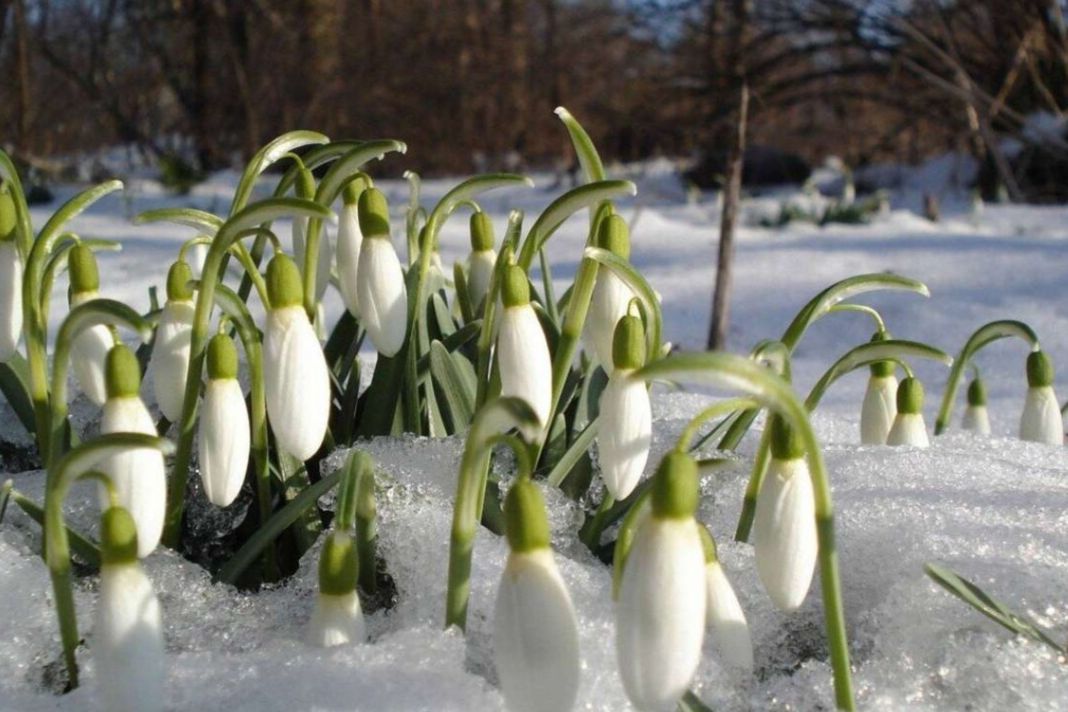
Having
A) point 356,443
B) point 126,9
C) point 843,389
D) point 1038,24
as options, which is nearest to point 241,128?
point 126,9

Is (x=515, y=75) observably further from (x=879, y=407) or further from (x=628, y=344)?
(x=628, y=344)

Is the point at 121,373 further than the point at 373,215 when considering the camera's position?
No

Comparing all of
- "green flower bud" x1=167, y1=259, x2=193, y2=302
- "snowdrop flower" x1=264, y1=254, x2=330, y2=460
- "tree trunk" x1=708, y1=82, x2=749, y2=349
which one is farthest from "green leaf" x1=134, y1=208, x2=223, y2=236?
"tree trunk" x1=708, y1=82, x2=749, y2=349

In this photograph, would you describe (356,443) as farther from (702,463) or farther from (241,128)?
(241,128)

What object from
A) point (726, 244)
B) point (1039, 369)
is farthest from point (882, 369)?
point (726, 244)

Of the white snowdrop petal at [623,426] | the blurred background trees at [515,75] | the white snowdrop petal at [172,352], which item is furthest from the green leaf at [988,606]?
the blurred background trees at [515,75]

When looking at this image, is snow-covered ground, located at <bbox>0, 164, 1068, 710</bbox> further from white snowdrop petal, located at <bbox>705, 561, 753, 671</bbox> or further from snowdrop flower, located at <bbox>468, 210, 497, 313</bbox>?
snowdrop flower, located at <bbox>468, 210, 497, 313</bbox>
